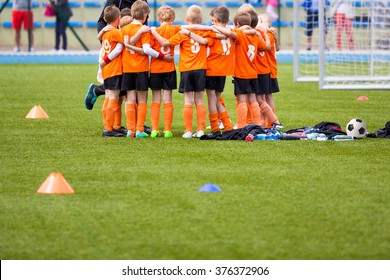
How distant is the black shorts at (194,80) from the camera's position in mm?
11266

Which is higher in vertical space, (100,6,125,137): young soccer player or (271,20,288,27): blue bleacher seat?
(100,6,125,137): young soccer player

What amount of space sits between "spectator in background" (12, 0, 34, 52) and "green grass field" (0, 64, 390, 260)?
1626 cm

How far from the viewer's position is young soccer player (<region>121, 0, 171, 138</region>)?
1136cm

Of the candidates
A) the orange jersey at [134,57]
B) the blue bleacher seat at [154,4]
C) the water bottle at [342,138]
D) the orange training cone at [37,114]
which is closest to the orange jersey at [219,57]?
the orange jersey at [134,57]

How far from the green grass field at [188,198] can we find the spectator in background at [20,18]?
53.4 feet

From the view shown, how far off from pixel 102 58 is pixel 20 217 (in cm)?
477

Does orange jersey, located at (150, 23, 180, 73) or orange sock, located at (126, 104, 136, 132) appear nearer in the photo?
orange jersey, located at (150, 23, 180, 73)

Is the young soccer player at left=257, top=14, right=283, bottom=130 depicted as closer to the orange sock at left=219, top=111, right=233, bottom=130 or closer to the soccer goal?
the orange sock at left=219, top=111, right=233, bottom=130

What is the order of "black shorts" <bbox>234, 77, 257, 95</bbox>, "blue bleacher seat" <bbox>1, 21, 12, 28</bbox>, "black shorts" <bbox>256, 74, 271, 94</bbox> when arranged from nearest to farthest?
"black shorts" <bbox>234, 77, 257, 95</bbox> → "black shorts" <bbox>256, 74, 271, 94</bbox> → "blue bleacher seat" <bbox>1, 21, 12, 28</bbox>

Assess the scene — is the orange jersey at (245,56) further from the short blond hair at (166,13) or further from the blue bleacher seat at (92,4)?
the blue bleacher seat at (92,4)

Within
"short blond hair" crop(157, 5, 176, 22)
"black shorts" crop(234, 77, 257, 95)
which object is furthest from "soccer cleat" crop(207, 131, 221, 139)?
"short blond hair" crop(157, 5, 176, 22)
